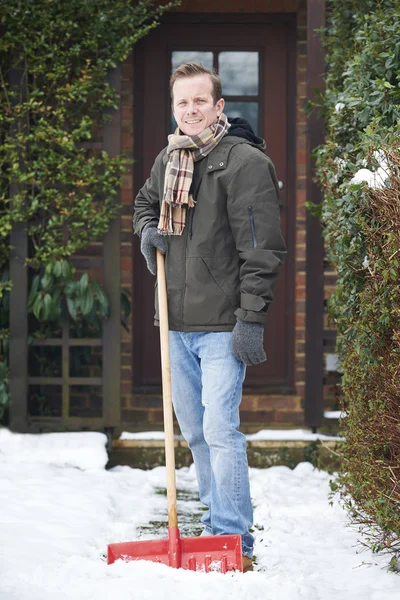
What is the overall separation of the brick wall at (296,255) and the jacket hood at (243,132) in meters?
2.81

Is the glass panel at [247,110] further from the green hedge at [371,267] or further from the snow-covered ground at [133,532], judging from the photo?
the snow-covered ground at [133,532]

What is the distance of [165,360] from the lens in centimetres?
382

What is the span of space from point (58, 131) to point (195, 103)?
7.38 feet

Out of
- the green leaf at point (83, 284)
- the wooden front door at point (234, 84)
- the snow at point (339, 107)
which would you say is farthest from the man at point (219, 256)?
the wooden front door at point (234, 84)

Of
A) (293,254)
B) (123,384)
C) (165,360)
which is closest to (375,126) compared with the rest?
(165,360)

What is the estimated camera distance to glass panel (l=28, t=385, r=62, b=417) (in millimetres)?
6375

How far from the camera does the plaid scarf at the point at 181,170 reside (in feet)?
12.2

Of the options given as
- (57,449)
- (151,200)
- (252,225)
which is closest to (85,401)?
(57,449)

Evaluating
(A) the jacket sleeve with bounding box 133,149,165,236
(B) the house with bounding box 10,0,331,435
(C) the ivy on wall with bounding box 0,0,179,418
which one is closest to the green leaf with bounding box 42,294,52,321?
(C) the ivy on wall with bounding box 0,0,179,418

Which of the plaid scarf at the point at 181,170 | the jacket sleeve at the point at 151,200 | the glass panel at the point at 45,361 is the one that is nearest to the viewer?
the plaid scarf at the point at 181,170

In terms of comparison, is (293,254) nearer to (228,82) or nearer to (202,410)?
(228,82)

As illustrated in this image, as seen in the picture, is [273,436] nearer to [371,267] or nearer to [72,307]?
[72,307]

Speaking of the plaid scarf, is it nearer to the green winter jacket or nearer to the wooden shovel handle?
the green winter jacket

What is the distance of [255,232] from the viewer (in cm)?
362
